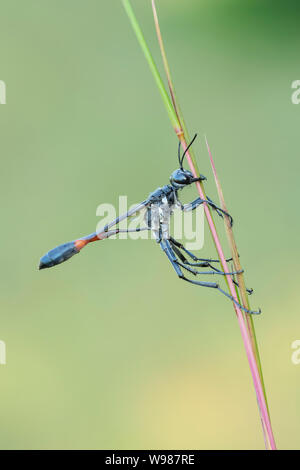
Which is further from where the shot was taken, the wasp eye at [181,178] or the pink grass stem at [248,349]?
the wasp eye at [181,178]

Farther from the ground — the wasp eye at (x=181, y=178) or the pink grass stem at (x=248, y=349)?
the wasp eye at (x=181, y=178)

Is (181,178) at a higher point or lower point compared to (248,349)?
higher

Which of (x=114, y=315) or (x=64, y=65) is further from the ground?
(x=64, y=65)

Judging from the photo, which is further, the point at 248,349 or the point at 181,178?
the point at 181,178

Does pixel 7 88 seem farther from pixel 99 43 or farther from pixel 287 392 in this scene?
pixel 287 392

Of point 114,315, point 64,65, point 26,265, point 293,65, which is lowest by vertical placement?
point 114,315

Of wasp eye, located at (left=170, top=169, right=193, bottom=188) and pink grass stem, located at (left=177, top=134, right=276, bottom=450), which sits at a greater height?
wasp eye, located at (left=170, top=169, right=193, bottom=188)

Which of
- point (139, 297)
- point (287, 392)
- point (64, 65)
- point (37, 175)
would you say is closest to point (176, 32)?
point (64, 65)

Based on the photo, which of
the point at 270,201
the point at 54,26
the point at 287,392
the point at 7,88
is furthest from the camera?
the point at 54,26

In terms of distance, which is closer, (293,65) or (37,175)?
(37,175)

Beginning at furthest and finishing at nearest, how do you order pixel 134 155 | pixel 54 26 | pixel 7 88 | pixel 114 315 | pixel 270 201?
pixel 54 26
pixel 7 88
pixel 134 155
pixel 270 201
pixel 114 315

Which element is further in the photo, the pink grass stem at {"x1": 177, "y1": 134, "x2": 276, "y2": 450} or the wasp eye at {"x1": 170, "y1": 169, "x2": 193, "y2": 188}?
the wasp eye at {"x1": 170, "y1": 169, "x2": 193, "y2": 188}
